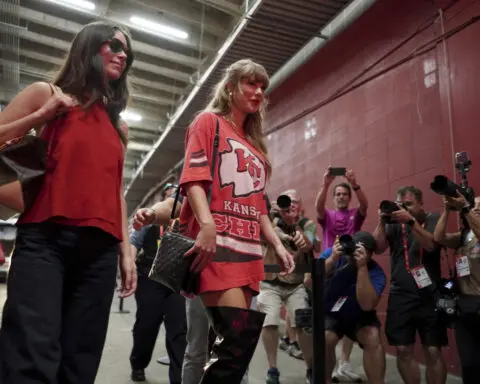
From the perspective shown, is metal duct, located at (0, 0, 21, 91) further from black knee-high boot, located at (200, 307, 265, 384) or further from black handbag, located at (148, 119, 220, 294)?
black knee-high boot, located at (200, 307, 265, 384)

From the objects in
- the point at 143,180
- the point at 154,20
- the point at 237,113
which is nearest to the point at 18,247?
the point at 237,113

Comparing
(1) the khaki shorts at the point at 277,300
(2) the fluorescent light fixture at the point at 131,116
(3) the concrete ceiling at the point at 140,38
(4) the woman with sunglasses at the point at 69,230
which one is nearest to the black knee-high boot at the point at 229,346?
(4) the woman with sunglasses at the point at 69,230

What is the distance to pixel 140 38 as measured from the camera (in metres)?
5.97

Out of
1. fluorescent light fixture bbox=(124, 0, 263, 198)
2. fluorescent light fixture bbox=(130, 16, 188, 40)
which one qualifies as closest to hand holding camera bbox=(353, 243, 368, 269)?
fluorescent light fixture bbox=(124, 0, 263, 198)

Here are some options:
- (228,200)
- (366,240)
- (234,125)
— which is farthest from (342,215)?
(228,200)

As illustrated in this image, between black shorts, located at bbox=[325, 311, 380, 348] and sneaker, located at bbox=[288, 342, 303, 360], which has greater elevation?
black shorts, located at bbox=[325, 311, 380, 348]

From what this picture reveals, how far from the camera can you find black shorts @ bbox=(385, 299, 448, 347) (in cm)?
278

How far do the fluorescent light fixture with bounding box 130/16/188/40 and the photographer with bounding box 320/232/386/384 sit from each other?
4.20 m

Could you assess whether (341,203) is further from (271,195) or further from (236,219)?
(271,195)

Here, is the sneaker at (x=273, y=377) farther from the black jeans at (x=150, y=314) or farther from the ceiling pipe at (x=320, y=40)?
the ceiling pipe at (x=320, y=40)

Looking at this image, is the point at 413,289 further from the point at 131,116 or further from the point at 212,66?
the point at 131,116

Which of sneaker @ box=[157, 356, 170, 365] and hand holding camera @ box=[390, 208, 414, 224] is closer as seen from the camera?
hand holding camera @ box=[390, 208, 414, 224]

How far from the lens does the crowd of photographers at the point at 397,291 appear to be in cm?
251

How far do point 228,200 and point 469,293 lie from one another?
193 cm
